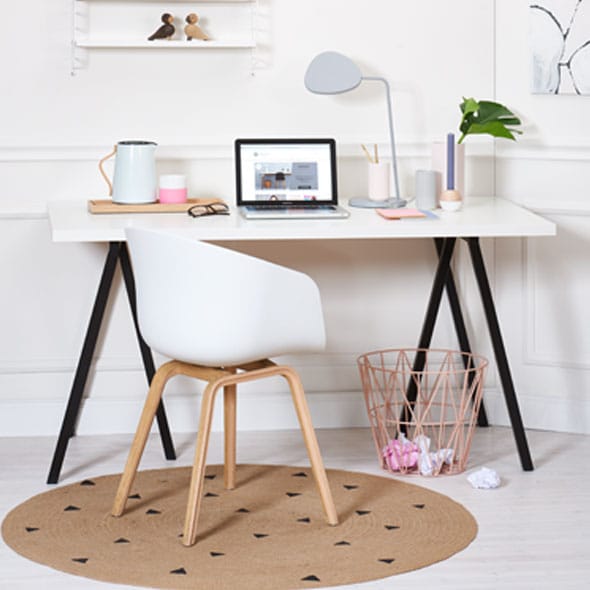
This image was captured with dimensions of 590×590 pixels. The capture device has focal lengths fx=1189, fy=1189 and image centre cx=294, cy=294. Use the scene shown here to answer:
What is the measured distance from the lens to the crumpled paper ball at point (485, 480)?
3113 millimetres

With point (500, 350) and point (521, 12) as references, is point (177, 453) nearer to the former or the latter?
point (500, 350)

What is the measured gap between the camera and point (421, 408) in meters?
3.75

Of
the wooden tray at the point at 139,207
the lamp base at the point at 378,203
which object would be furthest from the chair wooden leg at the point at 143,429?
the lamp base at the point at 378,203

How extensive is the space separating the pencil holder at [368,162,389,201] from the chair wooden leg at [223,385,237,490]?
0.77m

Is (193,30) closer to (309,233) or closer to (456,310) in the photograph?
(309,233)

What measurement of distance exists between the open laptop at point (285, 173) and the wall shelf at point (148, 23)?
1.08 ft

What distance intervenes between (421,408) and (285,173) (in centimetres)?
90

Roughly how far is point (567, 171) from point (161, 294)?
1.47 metres

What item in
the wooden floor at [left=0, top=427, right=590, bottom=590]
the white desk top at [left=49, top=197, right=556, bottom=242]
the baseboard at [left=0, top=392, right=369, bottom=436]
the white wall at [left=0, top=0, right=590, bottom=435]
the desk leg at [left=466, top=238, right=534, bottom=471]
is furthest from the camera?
the baseboard at [left=0, top=392, right=369, bottom=436]

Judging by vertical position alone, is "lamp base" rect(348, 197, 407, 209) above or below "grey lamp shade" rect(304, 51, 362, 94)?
below

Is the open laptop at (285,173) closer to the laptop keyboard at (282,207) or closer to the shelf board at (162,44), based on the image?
the laptop keyboard at (282,207)

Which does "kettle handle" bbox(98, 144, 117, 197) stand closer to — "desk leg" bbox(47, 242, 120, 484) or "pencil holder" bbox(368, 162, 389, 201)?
"desk leg" bbox(47, 242, 120, 484)

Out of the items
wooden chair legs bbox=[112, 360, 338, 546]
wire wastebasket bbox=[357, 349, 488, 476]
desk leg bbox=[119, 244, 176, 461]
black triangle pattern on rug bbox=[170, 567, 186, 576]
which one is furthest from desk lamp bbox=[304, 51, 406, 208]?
black triangle pattern on rug bbox=[170, 567, 186, 576]

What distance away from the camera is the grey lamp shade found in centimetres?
339
